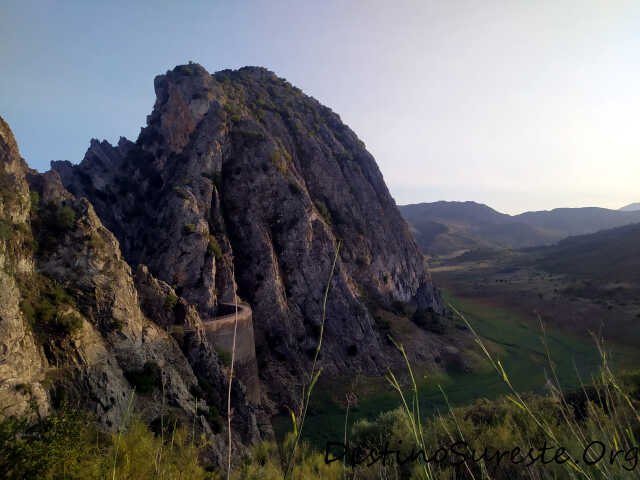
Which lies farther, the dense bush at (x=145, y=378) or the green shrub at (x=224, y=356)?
the green shrub at (x=224, y=356)

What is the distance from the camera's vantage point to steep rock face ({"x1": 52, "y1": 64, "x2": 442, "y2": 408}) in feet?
145

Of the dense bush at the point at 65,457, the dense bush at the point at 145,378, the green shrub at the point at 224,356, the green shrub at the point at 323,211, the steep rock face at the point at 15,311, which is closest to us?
the dense bush at the point at 65,457

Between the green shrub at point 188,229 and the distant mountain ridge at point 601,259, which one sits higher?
the green shrub at point 188,229

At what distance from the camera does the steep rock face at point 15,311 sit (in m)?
15.3

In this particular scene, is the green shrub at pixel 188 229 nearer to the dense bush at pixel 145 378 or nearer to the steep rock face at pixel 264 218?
the steep rock face at pixel 264 218

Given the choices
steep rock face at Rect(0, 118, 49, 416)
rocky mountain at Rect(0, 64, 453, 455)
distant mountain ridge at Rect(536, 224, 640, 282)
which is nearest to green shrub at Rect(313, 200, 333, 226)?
rocky mountain at Rect(0, 64, 453, 455)

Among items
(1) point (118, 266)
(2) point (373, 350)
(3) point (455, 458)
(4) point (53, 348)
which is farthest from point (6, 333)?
(2) point (373, 350)

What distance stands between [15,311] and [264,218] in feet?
120

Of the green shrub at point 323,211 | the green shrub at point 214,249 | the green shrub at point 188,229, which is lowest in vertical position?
the green shrub at point 214,249

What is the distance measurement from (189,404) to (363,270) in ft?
140

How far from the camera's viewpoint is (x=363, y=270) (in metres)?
62.5

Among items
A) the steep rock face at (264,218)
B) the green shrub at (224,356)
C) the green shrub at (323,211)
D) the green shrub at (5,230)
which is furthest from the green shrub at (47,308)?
the green shrub at (323,211)

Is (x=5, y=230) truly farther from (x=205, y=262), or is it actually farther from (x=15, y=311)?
(x=205, y=262)

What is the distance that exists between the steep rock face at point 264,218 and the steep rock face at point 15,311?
18853 mm
